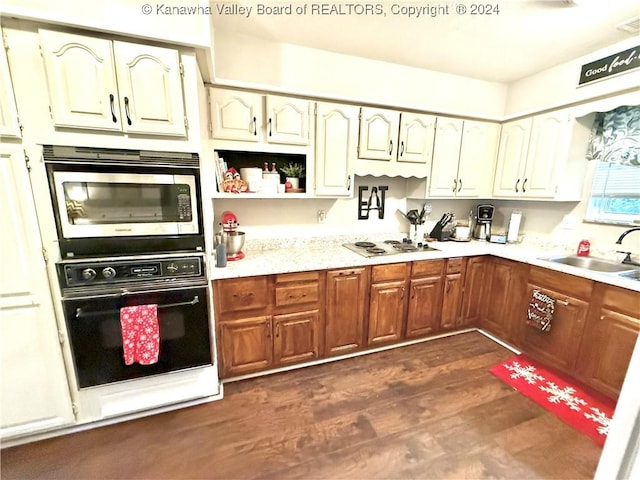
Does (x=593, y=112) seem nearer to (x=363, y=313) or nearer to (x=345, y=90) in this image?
(x=345, y=90)

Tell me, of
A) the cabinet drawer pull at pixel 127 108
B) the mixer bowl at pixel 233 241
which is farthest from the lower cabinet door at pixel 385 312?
the cabinet drawer pull at pixel 127 108

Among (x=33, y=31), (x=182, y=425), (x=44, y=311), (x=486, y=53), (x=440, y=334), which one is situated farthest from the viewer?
(x=440, y=334)

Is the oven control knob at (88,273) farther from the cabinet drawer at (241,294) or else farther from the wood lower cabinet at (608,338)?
the wood lower cabinet at (608,338)

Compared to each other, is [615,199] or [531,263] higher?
[615,199]

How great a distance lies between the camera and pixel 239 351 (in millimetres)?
1987

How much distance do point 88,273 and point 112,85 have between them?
3.24 feet

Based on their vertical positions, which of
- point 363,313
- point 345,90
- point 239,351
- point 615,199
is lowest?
point 239,351

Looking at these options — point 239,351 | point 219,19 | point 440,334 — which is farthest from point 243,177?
point 440,334

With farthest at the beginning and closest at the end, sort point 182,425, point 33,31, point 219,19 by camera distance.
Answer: point 219,19
point 182,425
point 33,31

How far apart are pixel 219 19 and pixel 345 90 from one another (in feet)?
3.68

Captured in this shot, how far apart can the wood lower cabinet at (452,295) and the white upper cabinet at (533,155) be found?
0.95 m

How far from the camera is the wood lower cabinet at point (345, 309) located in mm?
2143

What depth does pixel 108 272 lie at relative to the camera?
1478 mm

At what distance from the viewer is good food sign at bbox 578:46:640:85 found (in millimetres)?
1981
